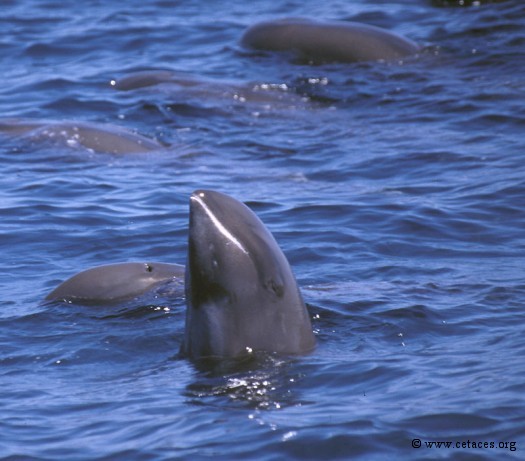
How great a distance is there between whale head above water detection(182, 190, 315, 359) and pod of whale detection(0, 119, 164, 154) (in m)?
6.41

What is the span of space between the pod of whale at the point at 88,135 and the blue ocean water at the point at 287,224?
144 millimetres

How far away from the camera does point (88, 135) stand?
13.8 m

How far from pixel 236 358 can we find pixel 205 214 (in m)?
0.81

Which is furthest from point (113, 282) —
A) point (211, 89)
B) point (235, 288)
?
point (211, 89)

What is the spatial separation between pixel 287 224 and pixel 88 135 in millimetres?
3363

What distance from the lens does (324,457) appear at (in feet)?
20.2

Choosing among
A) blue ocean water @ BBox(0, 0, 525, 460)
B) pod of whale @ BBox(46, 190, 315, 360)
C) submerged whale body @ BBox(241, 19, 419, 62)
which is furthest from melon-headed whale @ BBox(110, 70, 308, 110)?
pod of whale @ BBox(46, 190, 315, 360)

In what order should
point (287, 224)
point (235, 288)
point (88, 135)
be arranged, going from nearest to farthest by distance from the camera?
1. point (235, 288)
2. point (287, 224)
3. point (88, 135)

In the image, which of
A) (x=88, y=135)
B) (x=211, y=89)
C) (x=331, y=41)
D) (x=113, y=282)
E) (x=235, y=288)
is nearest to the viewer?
(x=235, y=288)

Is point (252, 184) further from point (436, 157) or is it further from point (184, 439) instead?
point (184, 439)

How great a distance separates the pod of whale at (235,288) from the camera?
718cm

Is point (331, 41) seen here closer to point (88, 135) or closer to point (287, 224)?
point (88, 135)

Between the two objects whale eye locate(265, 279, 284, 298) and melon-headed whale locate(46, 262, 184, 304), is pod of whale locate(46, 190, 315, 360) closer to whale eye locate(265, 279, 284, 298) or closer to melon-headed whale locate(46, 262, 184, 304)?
whale eye locate(265, 279, 284, 298)

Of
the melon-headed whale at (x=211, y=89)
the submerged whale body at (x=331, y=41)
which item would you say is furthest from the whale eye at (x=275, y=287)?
the submerged whale body at (x=331, y=41)
